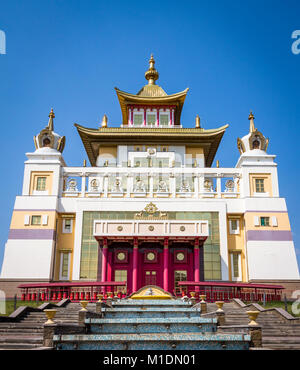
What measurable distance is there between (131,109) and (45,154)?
41.5 feet

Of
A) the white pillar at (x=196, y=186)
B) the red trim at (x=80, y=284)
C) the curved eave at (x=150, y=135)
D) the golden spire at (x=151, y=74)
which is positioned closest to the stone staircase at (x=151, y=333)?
the red trim at (x=80, y=284)

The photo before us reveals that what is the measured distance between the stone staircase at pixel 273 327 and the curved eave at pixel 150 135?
21.7 metres

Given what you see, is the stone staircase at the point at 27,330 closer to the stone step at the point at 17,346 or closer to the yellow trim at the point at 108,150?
the stone step at the point at 17,346

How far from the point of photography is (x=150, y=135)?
38.7 m

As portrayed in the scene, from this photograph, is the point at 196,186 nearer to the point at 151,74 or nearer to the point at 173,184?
the point at 173,184

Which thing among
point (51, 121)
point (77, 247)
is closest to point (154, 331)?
point (77, 247)

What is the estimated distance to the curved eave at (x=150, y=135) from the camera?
127 ft

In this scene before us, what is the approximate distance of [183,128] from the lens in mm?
39938

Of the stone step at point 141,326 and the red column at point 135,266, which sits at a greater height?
the red column at point 135,266

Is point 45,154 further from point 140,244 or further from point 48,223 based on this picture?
point 140,244

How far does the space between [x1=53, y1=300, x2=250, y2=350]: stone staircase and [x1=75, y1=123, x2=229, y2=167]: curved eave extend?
22.4 meters

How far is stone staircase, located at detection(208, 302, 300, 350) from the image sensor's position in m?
12.3

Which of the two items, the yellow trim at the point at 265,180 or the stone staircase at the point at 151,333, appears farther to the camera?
the yellow trim at the point at 265,180
